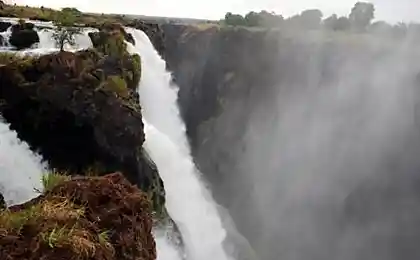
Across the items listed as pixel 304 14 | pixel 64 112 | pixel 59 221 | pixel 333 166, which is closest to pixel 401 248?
pixel 333 166

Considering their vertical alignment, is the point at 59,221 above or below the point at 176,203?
below

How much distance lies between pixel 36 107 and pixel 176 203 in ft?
19.8

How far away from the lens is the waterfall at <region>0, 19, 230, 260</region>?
9.88m

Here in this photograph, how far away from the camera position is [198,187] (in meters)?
18.5

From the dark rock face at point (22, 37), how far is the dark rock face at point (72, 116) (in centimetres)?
347

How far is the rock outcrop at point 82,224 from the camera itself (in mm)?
4438

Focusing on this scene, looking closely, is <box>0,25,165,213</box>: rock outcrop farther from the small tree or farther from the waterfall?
the small tree

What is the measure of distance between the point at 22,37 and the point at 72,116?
5042 mm

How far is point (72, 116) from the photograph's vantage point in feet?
37.1

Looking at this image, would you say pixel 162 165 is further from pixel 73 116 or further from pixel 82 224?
pixel 82 224

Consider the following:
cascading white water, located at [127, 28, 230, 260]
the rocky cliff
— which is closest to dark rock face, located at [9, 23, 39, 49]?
cascading white water, located at [127, 28, 230, 260]

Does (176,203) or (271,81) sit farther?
(271,81)

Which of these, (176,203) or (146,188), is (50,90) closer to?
(146,188)

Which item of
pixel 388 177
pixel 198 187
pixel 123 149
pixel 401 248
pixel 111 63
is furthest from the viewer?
pixel 388 177
